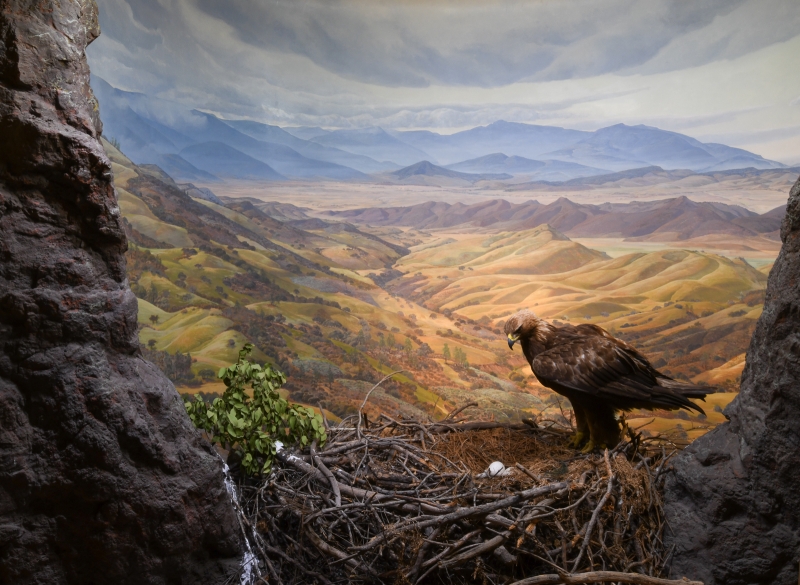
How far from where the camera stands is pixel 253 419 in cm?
327

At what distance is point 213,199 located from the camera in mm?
6270

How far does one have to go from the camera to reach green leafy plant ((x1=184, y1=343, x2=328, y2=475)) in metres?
3.23

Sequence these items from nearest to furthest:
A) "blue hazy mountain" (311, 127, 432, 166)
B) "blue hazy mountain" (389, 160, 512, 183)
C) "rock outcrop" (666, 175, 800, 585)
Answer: "rock outcrop" (666, 175, 800, 585), "blue hazy mountain" (311, 127, 432, 166), "blue hazy mountain" (389, 160, 512, 183)

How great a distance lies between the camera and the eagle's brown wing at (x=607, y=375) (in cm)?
315

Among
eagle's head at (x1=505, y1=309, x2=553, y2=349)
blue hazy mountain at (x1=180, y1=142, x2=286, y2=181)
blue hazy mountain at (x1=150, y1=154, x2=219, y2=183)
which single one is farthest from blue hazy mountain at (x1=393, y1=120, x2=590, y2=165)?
Result: eagle's head at (x1=505, y1=309, x2=553, y2=349)

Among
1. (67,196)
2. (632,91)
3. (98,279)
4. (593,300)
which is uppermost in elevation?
(632,91)

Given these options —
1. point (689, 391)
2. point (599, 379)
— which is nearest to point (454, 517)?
point (599, 379)

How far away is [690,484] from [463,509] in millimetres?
1181

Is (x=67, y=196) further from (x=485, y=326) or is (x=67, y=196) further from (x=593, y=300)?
(x=593, y=300)

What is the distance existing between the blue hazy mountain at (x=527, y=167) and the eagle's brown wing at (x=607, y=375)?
12.4ft

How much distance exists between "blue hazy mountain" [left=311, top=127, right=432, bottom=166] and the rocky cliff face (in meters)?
4.37

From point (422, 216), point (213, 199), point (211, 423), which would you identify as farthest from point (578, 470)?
point (213, 199)

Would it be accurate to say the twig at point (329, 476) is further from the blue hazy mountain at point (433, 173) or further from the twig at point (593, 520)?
the blue hazy mountain at point (433, 173)

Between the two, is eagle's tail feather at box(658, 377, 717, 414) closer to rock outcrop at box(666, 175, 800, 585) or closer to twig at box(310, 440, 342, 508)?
rock outcrop at box(666, 175, 800, 585)
